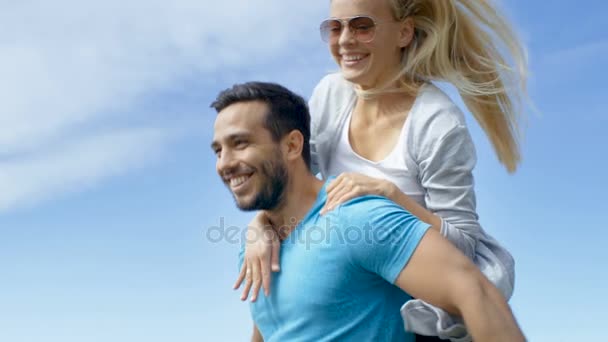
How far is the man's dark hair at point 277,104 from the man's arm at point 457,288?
1.05m

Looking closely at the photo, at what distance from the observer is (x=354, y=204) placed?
4.36 metres

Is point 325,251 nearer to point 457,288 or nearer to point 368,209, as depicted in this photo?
point 368,209

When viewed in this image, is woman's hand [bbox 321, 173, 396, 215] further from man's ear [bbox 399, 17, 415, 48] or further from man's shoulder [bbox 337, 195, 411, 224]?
man's ear [bbox 399, 17, 415, 48]

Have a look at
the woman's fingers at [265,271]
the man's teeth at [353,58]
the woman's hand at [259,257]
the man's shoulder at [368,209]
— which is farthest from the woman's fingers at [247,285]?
the man's teeth at [353,58]

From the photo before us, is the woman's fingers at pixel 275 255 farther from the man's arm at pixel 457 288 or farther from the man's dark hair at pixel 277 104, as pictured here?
the man's arm at pixel 457 288

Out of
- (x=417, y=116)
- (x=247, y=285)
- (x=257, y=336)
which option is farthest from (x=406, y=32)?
(x=257, y=336)

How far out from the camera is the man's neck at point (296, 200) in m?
4.76

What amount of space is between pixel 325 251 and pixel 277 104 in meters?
0.97

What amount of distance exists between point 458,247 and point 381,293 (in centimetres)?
49

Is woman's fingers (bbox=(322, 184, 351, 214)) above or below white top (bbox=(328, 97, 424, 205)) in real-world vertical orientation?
below

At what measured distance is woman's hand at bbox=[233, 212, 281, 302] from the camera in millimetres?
4707

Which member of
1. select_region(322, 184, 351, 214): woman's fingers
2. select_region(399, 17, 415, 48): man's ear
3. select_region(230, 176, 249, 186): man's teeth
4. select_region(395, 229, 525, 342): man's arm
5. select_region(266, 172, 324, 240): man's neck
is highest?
select_region(399, 17, 415, 48): man's ear

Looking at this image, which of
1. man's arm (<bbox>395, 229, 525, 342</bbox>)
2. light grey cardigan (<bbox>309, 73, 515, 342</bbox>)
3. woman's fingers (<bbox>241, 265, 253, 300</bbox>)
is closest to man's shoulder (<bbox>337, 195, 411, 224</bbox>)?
man's arm (<bbox>395, 229, 525, 342</bbox>)

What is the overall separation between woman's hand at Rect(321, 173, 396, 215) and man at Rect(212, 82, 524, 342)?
4 centimetres
